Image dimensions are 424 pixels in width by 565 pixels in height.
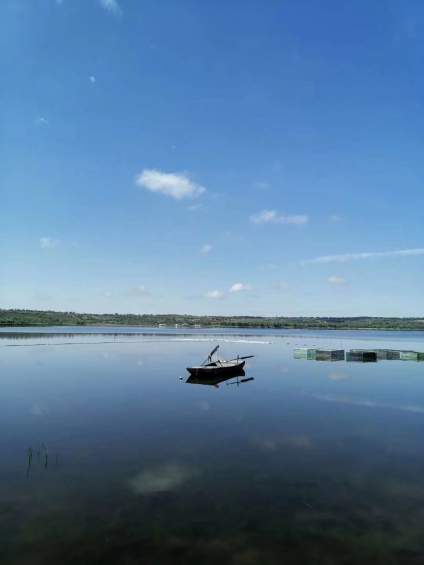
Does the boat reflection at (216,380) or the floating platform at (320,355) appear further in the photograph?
the floating platform at (320,355)

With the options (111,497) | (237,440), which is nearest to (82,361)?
(237,440)

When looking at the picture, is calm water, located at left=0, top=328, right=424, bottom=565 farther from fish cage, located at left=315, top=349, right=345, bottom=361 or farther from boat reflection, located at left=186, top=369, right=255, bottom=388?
fish cage, located at left=315, top=349, right=345, bottom=361

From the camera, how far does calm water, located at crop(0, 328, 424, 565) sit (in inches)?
484

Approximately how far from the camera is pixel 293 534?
1302cm

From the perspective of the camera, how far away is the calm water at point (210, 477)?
12.3 meters

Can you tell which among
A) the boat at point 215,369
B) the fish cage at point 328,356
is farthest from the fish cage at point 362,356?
the boat at point 215,369

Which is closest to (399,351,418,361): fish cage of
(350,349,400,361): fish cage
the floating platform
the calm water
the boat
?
(350,349,400,361): fish cage

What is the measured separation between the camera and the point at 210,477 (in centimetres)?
1761

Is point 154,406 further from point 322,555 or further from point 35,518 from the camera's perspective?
point 322,555

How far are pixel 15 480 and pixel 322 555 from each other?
1288cm

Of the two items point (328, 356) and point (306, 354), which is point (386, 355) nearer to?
point (328, 356)

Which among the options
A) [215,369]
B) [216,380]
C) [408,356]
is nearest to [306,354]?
[408,356]

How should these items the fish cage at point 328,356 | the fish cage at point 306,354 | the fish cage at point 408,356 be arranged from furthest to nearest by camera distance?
the fish cage at point 306,354, the fish cage at point 328,356, the fish cage at point 408,356

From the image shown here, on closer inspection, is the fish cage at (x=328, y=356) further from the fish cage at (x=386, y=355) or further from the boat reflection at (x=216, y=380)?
the boat reflection at (x=216, y=380)
